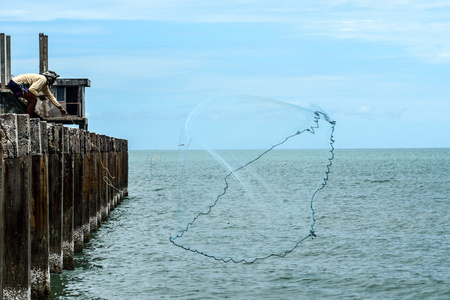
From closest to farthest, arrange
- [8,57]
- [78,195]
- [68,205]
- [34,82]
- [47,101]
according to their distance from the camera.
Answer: [68,205]
[78,195]
[34,82]
[8,57]
[47,101]

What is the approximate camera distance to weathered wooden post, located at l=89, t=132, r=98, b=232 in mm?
18594

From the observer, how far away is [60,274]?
12.4 m

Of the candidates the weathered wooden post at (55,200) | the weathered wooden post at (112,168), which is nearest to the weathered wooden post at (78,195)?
the weathered wooden post at (55,200)

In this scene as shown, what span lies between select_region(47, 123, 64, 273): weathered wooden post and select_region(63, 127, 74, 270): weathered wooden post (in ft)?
3.17

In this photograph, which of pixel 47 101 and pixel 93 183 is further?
pixel 47 101

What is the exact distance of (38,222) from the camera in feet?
34.1

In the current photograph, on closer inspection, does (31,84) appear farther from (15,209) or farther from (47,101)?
(15,209)

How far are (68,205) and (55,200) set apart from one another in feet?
5.02

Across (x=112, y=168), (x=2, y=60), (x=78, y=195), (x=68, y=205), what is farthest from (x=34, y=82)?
(x=112, y=168)

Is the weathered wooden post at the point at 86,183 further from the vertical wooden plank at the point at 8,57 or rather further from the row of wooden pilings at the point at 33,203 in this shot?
the vertical wooden plank at the point at 8,57

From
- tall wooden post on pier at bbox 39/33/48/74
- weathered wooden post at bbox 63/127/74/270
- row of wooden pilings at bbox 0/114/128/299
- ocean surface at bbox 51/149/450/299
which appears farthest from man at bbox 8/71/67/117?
tall wooden post on pier at bbox 39/33/48/74

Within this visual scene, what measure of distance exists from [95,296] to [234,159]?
4853 mm

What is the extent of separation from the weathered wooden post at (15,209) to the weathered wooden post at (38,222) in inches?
39.7

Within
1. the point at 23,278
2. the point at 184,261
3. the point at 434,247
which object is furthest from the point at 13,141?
the point at 434,247
